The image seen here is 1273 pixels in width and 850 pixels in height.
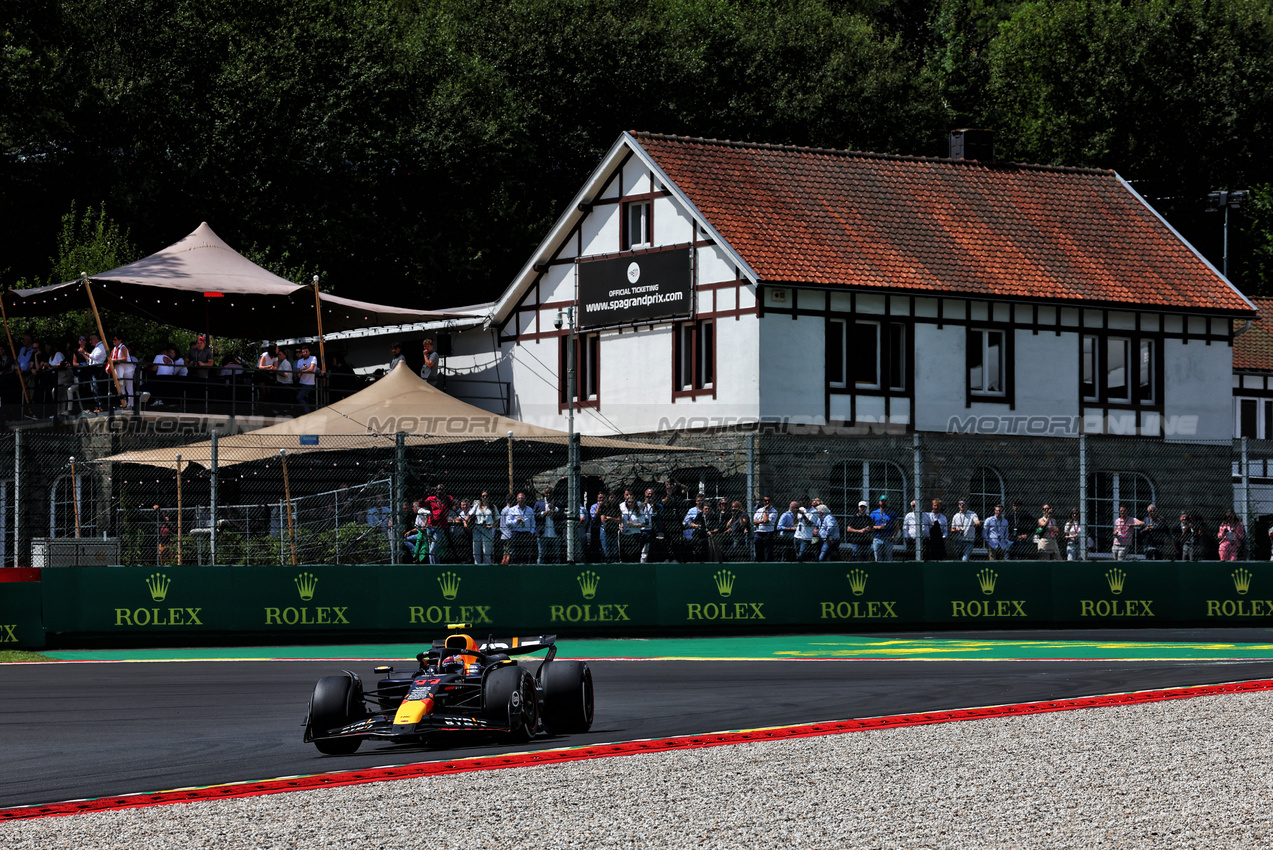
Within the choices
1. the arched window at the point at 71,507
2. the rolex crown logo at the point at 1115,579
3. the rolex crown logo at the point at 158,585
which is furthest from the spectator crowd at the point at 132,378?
the rolex crown logo at the point at 1115,579

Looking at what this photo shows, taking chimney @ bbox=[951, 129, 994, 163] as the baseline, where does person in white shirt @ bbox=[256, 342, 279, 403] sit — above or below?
below

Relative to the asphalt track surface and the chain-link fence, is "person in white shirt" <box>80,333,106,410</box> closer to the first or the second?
the chain-link fence

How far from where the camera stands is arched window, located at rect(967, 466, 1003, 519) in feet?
78.4

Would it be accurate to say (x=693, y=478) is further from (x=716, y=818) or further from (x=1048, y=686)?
(x=716, y=818)

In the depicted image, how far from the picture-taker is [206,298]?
3212 cm

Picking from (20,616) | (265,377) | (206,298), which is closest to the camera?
(20,616)

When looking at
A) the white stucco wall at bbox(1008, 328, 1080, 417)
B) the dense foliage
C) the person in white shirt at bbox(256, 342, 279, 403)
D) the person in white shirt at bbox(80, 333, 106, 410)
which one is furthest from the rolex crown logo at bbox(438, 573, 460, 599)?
the dense foliage

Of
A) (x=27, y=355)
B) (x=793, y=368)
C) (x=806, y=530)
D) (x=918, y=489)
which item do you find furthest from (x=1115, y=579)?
(x=27, y=355)

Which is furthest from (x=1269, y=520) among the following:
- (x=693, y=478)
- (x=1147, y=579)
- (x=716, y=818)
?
(x=716, y=818)

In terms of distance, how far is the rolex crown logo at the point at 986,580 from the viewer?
23.9 m

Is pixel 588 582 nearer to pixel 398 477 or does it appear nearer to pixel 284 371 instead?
pixel 398 477

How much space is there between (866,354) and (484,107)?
19.9 metres

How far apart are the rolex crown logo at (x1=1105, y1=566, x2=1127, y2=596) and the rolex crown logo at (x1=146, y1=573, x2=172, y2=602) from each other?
1228 centimetres

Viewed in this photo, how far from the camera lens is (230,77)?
155ft
